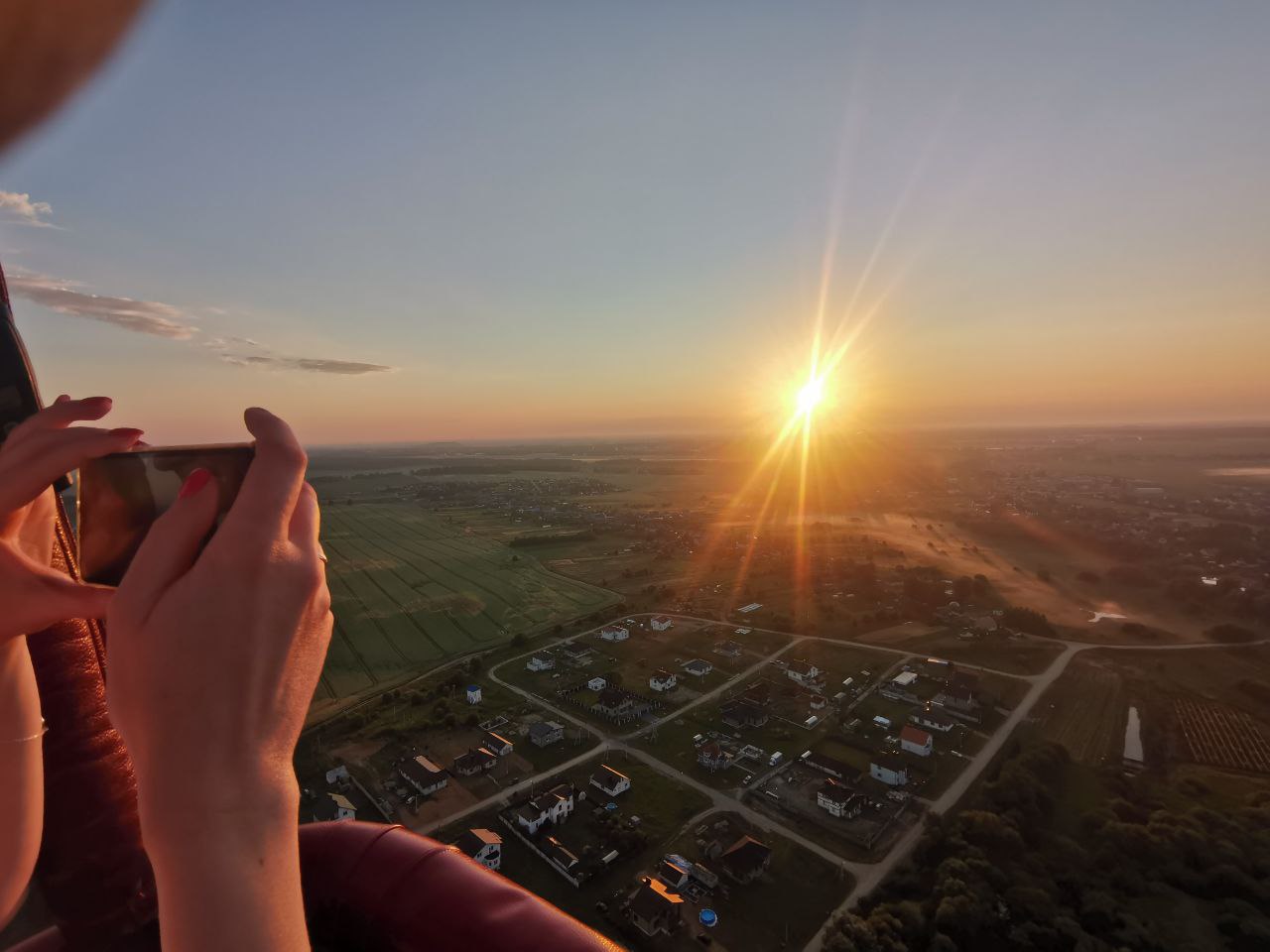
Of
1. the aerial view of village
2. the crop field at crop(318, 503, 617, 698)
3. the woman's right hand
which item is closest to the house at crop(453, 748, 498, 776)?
the aerial view of village

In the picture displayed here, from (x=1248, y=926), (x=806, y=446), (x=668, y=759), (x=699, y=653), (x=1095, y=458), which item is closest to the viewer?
(x=1248, y=926)

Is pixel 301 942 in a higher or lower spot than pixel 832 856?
higher

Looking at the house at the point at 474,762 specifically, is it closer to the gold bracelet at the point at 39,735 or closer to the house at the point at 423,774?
the house at the point at 423,774

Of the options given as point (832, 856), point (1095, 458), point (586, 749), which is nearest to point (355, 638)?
point (586, 749)

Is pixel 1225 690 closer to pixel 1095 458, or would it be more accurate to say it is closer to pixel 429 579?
pixel 429 579

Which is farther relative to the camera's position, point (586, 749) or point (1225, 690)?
point (1225, 690)

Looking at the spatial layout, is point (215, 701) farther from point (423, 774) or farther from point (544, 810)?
point (423, 774)
